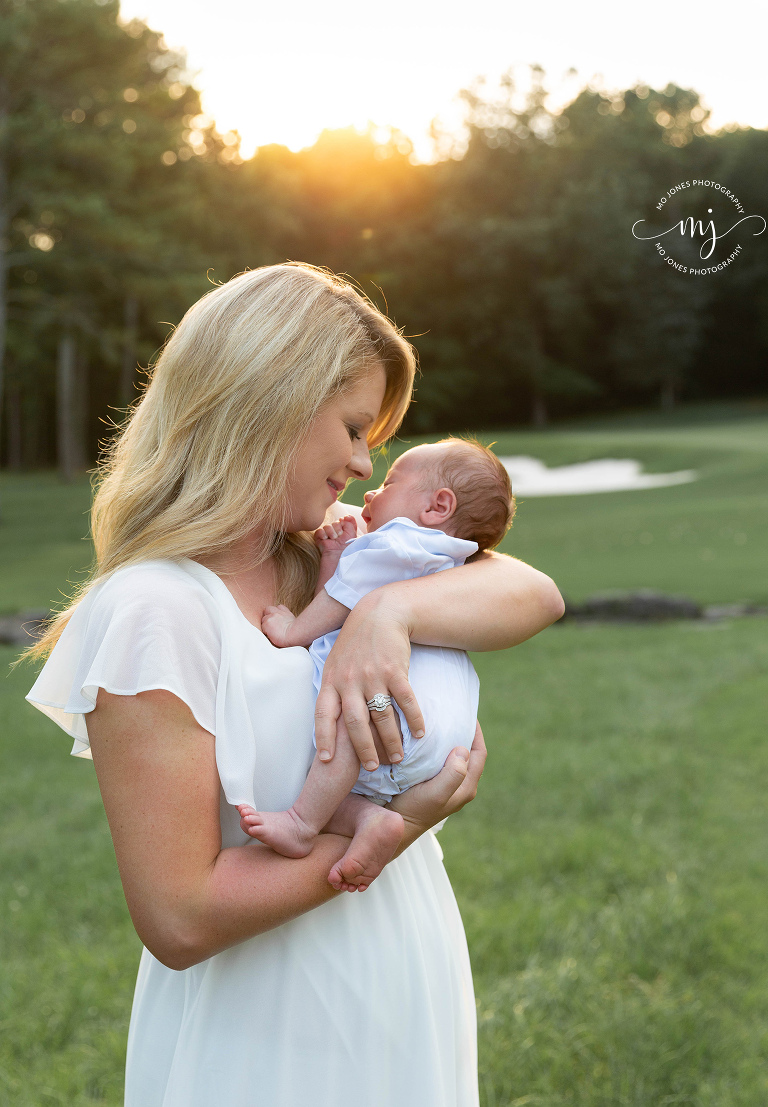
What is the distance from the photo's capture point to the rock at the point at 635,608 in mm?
8805

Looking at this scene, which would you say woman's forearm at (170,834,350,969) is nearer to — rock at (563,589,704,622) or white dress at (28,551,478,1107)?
white dress at (28,551,478,1107)

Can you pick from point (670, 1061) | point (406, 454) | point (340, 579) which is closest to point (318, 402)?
point (340, 579)

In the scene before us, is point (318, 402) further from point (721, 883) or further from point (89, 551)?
point (89, 551)

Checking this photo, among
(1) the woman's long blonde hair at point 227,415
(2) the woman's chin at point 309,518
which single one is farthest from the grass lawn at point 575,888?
(1) the woman's long blonde hair at point 227,415

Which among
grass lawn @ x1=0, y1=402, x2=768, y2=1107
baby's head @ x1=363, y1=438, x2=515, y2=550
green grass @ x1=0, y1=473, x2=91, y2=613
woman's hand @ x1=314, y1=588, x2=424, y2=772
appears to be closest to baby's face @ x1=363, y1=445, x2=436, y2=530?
baby's head @ x1=363, y1=438, x2=515, y2=550

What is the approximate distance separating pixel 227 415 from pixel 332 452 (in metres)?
0.21

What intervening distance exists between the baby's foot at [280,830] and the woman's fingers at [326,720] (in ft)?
0.34

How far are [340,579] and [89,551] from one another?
1309cm

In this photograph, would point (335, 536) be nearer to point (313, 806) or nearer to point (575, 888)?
point (313, 806)

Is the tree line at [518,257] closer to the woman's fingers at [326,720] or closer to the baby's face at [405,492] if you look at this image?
the baby's face at [405,492]

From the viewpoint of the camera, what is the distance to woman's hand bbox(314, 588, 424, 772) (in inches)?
54.0

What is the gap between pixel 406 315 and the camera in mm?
40594

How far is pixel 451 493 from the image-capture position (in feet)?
6.27

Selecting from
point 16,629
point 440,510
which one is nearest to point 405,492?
point 440,510
